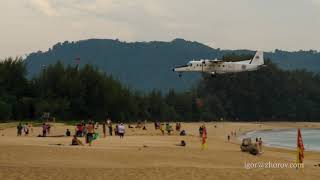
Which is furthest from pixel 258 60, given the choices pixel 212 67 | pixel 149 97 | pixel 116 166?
pixel 116 166

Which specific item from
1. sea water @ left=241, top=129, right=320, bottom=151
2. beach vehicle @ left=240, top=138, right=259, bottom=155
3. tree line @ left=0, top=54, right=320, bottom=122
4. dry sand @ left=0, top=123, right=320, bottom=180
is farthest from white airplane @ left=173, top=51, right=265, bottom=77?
dry sand @ left=0, top=123, right=320, bottom=180

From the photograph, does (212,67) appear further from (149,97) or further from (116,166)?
(116,166)

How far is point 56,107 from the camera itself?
3255 inches

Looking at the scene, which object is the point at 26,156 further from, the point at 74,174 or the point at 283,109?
the point at 283,109

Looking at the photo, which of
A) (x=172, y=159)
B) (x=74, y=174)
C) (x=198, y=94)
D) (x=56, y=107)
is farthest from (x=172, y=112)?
(x=74, y=174)

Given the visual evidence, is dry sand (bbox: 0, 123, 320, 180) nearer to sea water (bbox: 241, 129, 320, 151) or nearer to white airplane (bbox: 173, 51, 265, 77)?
sea water (bbox: 241, 129, 320, 151)

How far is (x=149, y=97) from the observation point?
114 m

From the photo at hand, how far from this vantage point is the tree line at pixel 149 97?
3398 inches

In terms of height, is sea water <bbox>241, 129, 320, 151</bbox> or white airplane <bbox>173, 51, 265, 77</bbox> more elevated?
white airplane <bbox>173, 51, 265, 77</bbox>

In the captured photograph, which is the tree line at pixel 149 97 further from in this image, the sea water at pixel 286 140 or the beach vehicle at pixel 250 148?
the beach vehicle at pixel 250 148

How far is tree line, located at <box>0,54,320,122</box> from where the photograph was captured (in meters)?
86.3

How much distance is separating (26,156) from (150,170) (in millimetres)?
5581

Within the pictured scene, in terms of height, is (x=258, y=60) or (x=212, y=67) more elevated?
(x=258, y=60)

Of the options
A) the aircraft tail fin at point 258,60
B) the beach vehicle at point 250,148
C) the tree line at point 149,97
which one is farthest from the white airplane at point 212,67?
the beach vehicle at point 250,148
